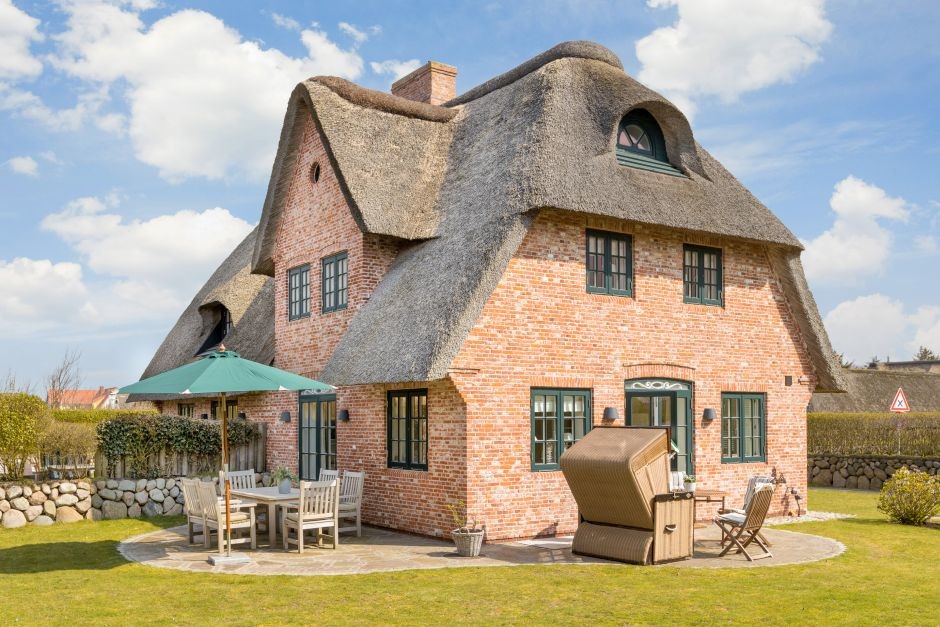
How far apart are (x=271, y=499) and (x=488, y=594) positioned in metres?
4.27

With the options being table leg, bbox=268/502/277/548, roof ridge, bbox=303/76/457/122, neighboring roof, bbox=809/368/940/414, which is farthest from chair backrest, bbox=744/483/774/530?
neighboring roof, bbox=809/368/940/414

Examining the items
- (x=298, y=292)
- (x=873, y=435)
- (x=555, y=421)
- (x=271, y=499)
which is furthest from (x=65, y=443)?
(x=873, y=435)

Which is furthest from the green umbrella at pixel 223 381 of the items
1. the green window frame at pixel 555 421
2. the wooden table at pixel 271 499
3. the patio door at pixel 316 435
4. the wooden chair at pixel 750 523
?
the wooden chair at pixel 750 523

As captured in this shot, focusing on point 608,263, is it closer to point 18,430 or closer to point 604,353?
point 604,353

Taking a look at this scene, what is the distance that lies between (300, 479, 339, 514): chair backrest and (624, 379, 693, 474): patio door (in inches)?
201

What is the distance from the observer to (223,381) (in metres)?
11.7

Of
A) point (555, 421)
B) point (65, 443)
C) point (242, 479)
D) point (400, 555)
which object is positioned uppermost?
point (555, 421)

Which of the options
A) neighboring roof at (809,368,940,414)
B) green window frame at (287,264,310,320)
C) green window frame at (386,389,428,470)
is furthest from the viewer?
neighboring roof at (809,368,940,414)

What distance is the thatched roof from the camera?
13297mm

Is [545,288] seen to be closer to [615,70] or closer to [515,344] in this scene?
[515,344]

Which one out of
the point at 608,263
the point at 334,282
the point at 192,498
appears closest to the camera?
the point at 192,498

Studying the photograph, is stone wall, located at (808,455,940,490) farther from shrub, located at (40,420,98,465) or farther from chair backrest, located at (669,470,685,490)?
shrub, located at (40,420,98,465)

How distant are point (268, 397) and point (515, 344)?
745 centimetres

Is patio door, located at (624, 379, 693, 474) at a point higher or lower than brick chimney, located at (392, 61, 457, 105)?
lower
